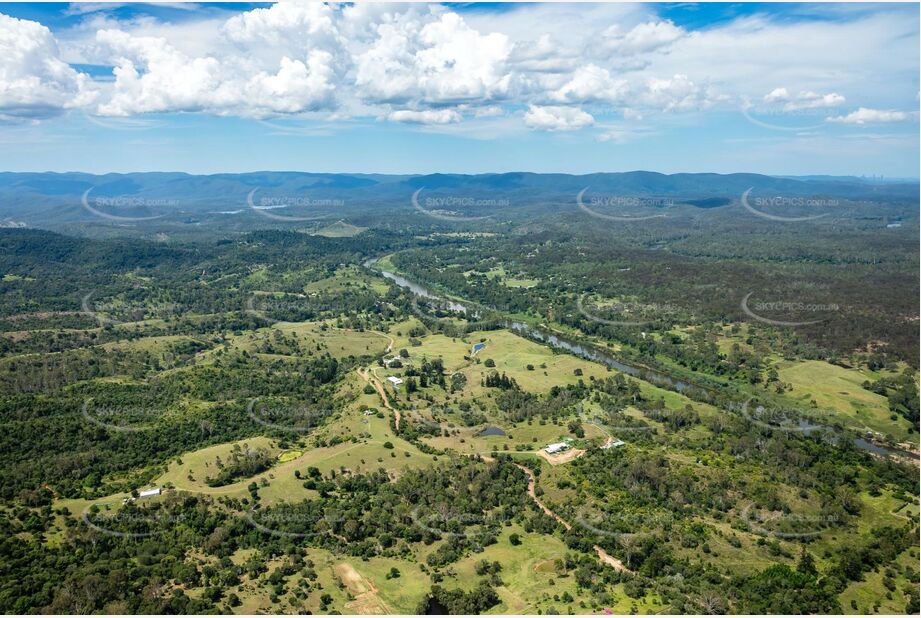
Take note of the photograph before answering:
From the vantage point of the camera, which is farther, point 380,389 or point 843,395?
point 843,395

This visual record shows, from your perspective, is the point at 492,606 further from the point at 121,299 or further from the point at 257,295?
the point at 121,299

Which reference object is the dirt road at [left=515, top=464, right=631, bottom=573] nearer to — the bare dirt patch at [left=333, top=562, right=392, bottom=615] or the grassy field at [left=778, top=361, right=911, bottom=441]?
the bare dirt patch at [left=333, top=562, right=392, bottom=615]

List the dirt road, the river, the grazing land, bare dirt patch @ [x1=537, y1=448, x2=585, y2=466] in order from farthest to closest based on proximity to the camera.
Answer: the river
bare dirt patch @ [x1=537, y1=448, x2=585, y2=466]
the dirt road
the grazing land

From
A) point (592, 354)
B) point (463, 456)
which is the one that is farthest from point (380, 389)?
point (592, 354)

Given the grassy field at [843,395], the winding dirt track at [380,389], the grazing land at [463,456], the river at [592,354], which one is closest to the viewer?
the grazing land at [463,456]

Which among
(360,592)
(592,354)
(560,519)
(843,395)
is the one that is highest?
(843,395)

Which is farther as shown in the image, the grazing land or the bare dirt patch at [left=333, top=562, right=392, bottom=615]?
the grazing land

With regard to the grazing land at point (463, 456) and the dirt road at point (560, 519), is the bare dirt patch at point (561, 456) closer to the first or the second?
the grazing land at point (463, 456)

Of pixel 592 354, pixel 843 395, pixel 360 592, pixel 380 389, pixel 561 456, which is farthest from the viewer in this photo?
pixel 592 354

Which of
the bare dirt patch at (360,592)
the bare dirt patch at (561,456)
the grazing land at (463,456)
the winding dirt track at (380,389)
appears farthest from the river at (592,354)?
the bare dirt patch at (360,592)

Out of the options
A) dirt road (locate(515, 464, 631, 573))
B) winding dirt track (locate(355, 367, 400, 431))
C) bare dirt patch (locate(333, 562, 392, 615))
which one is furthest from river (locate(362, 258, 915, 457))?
bare dirt patch (locate(333, 562, 392, 615))

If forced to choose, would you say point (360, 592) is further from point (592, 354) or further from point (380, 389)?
point (592, 354)

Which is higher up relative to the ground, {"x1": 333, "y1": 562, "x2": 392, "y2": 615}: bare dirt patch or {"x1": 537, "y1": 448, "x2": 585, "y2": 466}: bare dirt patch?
{"x1": 537, "y1": 448, "x2": 585, "y2": 466}: bare dirt patch
